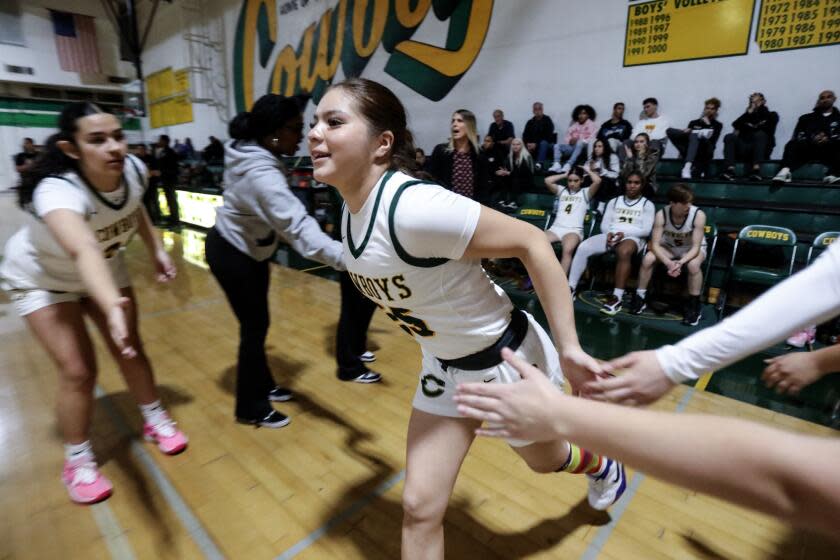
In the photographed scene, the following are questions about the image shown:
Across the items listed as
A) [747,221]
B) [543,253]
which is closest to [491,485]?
[543,253]

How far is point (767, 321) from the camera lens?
934 millimetres

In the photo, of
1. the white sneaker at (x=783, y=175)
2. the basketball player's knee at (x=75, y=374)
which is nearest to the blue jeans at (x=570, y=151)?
the white sneaker at (x=783, y=175)

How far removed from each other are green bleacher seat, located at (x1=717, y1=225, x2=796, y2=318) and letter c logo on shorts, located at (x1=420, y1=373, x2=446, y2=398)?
4059 mm

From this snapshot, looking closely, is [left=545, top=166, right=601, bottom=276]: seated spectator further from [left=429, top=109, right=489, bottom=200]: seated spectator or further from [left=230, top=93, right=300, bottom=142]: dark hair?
[left=230, top=93, right=300, bottom=142]: dark hair

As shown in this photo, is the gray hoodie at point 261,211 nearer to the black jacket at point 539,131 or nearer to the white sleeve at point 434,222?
the white sleeve at point 434,222

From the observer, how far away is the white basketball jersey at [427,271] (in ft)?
3.92

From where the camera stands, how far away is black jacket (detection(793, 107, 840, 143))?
5.01 m

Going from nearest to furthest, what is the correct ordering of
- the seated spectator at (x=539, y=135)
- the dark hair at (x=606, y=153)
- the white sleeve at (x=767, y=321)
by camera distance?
the white sleeve at (x=767, y=321), the dark hair at (x=606, y=153), the seated spectator at (x=539, y=135)

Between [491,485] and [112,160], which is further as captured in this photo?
[491,485]

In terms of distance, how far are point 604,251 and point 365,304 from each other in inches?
119

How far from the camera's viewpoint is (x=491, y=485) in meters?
2.16

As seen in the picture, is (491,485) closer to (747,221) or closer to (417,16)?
(747,221)

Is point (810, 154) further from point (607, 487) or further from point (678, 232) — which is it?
point (607, 487)

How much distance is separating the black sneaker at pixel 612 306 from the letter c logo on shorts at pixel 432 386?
3615mm
